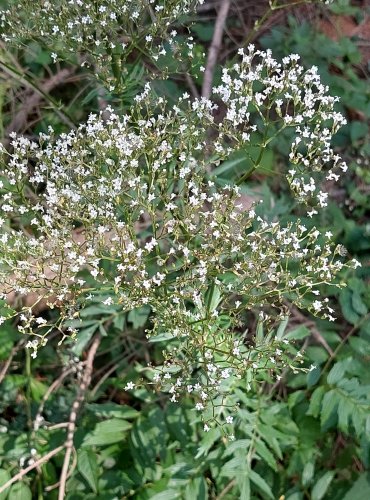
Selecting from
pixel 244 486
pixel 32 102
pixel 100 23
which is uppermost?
pixel 32 102

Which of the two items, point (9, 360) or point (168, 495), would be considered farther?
point (9, 360)

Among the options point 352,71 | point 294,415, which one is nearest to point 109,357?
point 294,415

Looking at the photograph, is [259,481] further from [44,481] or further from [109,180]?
[109,180]

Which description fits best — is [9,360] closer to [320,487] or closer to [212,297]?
[212,297]

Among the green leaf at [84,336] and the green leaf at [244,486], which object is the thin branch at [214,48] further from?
the green leaf at [244,486]

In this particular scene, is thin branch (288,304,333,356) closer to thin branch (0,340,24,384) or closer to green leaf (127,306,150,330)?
green leaf (127,306,150,330)

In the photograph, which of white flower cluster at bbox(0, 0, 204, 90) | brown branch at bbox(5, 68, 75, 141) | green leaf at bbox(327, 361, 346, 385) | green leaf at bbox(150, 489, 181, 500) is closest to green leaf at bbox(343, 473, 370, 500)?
green leaf at bbox(327, 361, 346, 385)

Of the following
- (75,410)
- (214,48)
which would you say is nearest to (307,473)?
(75,410)
